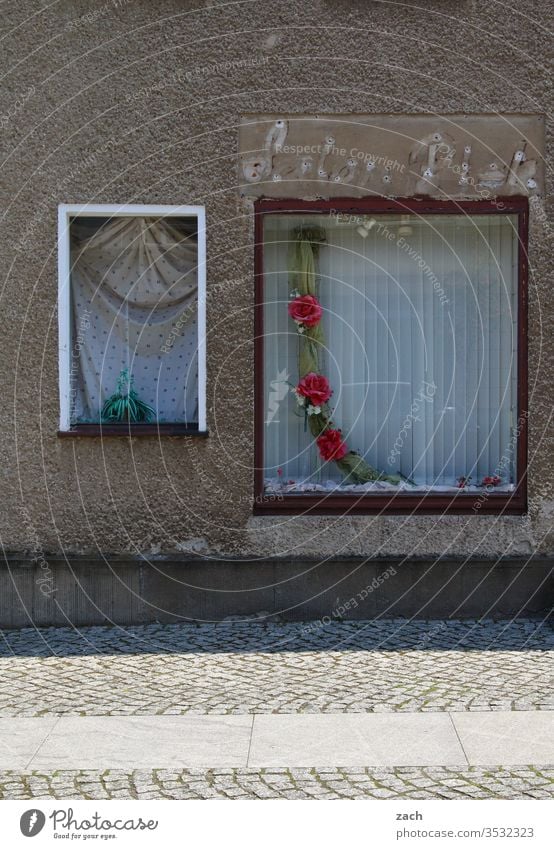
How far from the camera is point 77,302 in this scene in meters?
8.39

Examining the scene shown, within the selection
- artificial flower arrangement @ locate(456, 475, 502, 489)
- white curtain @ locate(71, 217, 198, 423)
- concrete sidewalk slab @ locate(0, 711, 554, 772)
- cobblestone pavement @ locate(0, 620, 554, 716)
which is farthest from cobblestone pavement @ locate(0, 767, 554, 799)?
white curtain @ locate(71, 217, 198, 423)

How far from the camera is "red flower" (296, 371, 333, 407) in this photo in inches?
329

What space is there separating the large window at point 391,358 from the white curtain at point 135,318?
0.61m

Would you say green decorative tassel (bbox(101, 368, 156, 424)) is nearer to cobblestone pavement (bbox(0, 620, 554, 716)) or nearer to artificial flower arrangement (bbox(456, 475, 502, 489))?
cobblestone pavement (bbox(0, 620, 554, 716))

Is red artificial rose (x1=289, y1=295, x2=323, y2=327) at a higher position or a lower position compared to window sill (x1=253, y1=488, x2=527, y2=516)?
higher

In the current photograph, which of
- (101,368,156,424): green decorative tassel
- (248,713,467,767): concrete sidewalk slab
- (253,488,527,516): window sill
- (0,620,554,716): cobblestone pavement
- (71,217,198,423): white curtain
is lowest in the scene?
(248,713,467,767): concrete sidewalk slab

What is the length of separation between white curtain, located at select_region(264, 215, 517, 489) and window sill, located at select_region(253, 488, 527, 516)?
0.63ft

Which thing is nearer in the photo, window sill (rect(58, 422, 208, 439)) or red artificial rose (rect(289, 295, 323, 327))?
window sill (rect(58, 422, 208, 439))

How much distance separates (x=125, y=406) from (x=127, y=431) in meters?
0.30

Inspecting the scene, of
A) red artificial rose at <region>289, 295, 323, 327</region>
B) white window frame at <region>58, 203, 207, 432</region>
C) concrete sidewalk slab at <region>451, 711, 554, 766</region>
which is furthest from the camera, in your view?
red artificial rose at <region>289, 295, 323, 327</region>

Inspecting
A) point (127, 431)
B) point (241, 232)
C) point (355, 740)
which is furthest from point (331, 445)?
point (355, 740)

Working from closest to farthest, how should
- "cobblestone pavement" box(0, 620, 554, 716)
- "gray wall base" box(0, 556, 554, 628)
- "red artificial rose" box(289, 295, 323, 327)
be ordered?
"cobblestone pavement" box(0, 620, 554, 716) → "gray wall base" box(0, 556, 554, 628) → "red artificial rose" box(289, 295, 323, 327)

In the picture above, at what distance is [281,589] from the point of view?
8.07 metres
